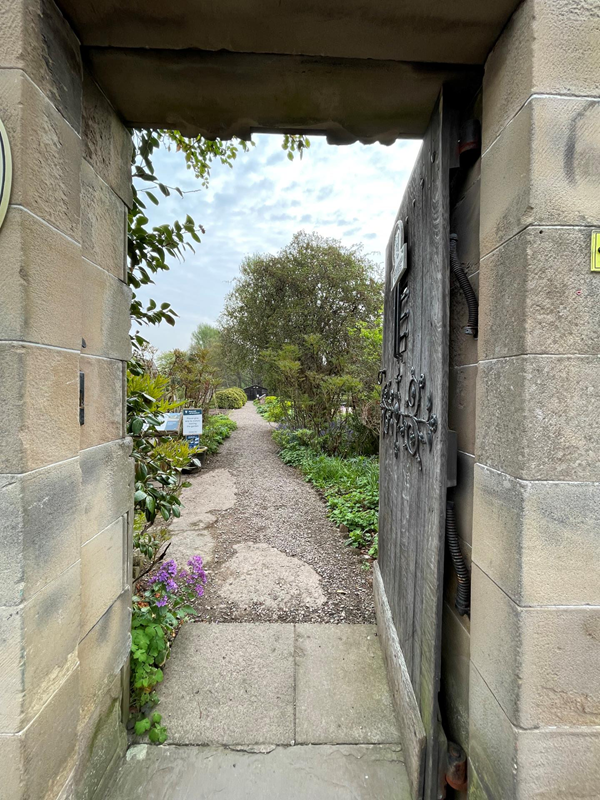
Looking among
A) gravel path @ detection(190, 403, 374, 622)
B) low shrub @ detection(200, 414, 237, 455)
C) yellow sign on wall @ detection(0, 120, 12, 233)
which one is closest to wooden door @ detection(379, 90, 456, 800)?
gravel path @ detection(190, 403, 374, 622)

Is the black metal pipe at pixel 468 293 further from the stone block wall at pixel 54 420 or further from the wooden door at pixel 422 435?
the stone block wall at pixel 54 420

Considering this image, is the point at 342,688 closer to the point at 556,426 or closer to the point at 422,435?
the point at 422,435

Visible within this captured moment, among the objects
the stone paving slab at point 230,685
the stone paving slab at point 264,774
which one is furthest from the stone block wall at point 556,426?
the stone paving slab at point 230,685

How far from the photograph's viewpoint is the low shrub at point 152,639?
163 cm

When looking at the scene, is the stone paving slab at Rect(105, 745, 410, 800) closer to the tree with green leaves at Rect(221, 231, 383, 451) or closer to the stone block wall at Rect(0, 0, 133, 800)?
the stone block wall at Rect(0, 0, 133, 800)

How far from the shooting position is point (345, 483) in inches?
200

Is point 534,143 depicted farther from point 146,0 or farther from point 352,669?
point 352,669

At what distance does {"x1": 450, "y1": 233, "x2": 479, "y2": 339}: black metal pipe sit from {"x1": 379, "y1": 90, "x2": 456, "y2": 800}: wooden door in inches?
1.6

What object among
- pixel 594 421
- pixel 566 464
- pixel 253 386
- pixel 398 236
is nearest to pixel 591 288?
Answer: pixel 594 421

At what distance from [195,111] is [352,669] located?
281cm

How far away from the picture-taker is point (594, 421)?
926 millimetres

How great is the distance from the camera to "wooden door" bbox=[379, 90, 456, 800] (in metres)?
1.24

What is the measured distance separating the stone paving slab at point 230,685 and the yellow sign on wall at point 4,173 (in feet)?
7.01

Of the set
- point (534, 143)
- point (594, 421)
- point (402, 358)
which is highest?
point (534, 143)
